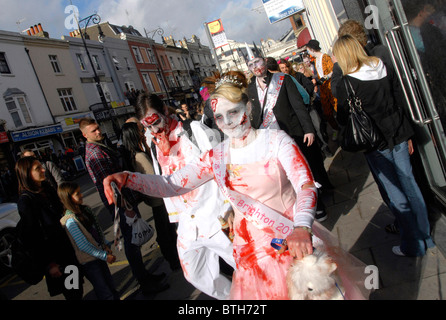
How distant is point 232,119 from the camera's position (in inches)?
82.3

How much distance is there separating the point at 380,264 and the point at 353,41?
1.93 metres

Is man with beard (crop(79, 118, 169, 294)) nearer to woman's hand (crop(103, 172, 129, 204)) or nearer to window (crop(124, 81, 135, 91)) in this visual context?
woman's hand (crop(103, 172, 129, 204))

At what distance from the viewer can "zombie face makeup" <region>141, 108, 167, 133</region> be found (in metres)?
2.87

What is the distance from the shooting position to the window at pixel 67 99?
87.3 ft

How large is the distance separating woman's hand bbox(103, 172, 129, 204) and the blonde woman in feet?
6.21

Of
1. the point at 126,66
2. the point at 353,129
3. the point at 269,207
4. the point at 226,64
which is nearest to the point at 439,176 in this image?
the point at 353,129

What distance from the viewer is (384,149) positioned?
273 cm

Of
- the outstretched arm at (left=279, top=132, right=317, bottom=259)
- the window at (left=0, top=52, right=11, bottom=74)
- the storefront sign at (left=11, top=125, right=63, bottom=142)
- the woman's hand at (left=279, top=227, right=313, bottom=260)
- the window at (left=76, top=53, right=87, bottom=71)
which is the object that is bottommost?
the woman's hand at (left=279, top=227, right=313, bottom=260)

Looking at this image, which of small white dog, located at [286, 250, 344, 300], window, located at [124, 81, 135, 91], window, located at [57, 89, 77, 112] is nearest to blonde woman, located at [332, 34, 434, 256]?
small white dog, located at [286, 250, 344, 300]

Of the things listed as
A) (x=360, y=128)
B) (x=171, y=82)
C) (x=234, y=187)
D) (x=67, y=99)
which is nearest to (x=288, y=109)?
(x=360, y=128)

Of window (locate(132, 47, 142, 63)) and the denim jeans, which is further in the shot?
window (locate(132, 47, 142, 63))

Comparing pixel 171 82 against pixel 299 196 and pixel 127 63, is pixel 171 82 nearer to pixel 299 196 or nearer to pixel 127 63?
pixel 127 63

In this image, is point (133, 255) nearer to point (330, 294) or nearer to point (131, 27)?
point (330, 294)

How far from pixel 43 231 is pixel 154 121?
150 centimetres
